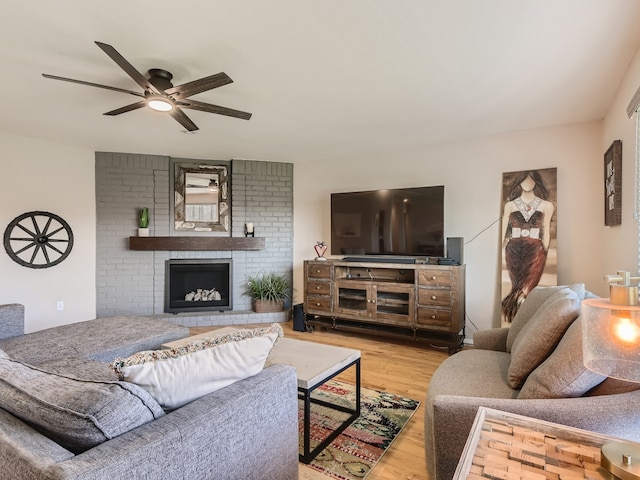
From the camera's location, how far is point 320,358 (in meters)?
2.13

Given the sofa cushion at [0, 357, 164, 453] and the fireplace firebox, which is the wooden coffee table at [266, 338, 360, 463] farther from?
the fireplace firebox

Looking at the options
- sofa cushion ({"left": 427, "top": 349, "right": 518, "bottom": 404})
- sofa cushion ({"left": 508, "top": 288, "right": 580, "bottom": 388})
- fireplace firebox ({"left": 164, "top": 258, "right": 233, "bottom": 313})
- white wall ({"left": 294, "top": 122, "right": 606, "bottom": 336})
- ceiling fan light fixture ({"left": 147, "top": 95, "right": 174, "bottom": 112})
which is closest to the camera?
sofa cushion ({"left": 508, "top": 288, "right": 580, "bottom": 388})

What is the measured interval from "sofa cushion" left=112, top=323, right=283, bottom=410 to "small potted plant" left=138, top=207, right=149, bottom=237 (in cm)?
386

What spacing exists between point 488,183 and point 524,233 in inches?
25.7

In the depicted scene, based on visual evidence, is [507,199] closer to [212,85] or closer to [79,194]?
[212,85]

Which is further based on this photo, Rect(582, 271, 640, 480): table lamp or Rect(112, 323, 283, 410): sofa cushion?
Rect(112, 323, 283, 410): sofa cushion

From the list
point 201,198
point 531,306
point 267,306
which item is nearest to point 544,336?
point 531,306

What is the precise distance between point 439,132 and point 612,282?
10.1ft

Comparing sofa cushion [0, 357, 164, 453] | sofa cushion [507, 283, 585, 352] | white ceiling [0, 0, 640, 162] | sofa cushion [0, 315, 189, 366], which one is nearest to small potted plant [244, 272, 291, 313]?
sofa cushion [0, 315, 189, 366]

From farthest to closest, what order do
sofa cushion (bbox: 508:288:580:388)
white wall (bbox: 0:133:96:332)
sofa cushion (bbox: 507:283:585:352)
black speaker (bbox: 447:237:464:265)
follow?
white wall (bbox: 0:133:96:332)
black speaker (bbox: 447:237:464:265)
sofa cushion (bbox: 507:283:585:352)
sofa cushion (bbox: 508:288:580:388)

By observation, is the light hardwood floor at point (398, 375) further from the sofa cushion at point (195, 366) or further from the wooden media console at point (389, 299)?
the sofa cushion at point (195, 366)

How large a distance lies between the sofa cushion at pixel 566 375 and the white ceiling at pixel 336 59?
1562mm

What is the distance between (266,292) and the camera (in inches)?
193

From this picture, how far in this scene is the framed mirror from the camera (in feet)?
16.0
